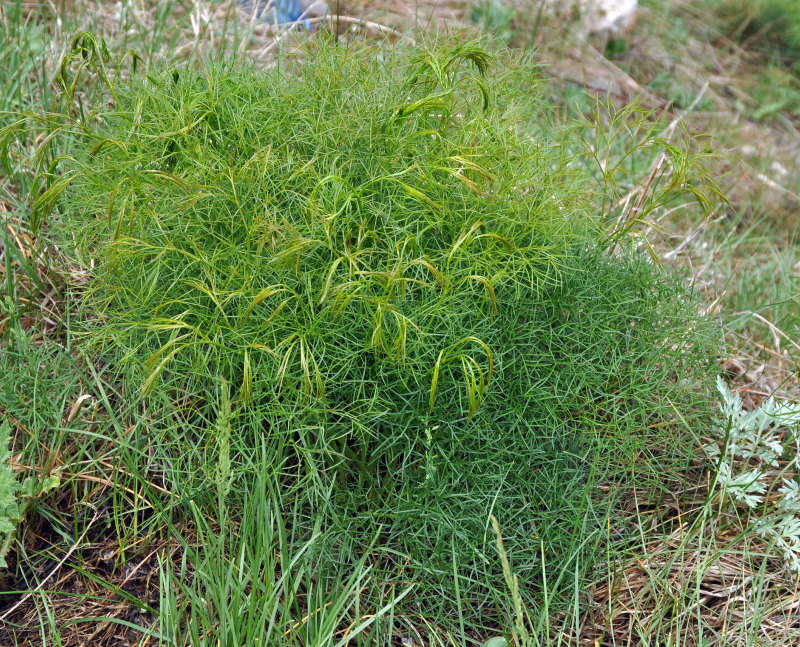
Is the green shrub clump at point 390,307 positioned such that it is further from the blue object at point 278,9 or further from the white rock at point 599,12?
the white rock at point 599,12

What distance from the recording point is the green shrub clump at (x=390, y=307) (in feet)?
5.82

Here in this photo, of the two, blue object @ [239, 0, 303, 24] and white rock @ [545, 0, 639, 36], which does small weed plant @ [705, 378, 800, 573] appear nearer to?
blue object @ [239, 0, 303, 24]

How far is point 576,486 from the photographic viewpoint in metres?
1.96

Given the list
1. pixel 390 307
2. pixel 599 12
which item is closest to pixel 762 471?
pixel 390 307

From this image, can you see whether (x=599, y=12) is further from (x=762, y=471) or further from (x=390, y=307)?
(x=390, y=307)

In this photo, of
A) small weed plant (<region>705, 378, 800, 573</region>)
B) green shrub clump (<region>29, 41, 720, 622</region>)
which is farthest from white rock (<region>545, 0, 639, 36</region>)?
small weed plant (<region>705, 378, 800, 573</region>)

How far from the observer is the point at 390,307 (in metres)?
1.62

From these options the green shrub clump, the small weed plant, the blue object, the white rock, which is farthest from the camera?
the white rock

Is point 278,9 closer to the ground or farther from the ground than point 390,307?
closer to the ground

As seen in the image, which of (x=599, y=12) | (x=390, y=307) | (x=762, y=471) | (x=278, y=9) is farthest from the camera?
(x=599, y=12)

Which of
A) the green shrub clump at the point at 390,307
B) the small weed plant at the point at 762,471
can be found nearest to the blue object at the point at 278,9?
the green shrub clump at the point at 390,307

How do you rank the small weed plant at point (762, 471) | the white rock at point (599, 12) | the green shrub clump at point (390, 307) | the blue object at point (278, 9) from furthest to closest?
the white rock at point (599, 12) → the blue object at point (278, 9) → the small weed plant at point (762, 471) → the green shrub clump at point (390, 307)

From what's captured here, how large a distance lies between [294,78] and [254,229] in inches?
28.3

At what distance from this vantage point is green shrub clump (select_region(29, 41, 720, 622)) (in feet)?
5.82
